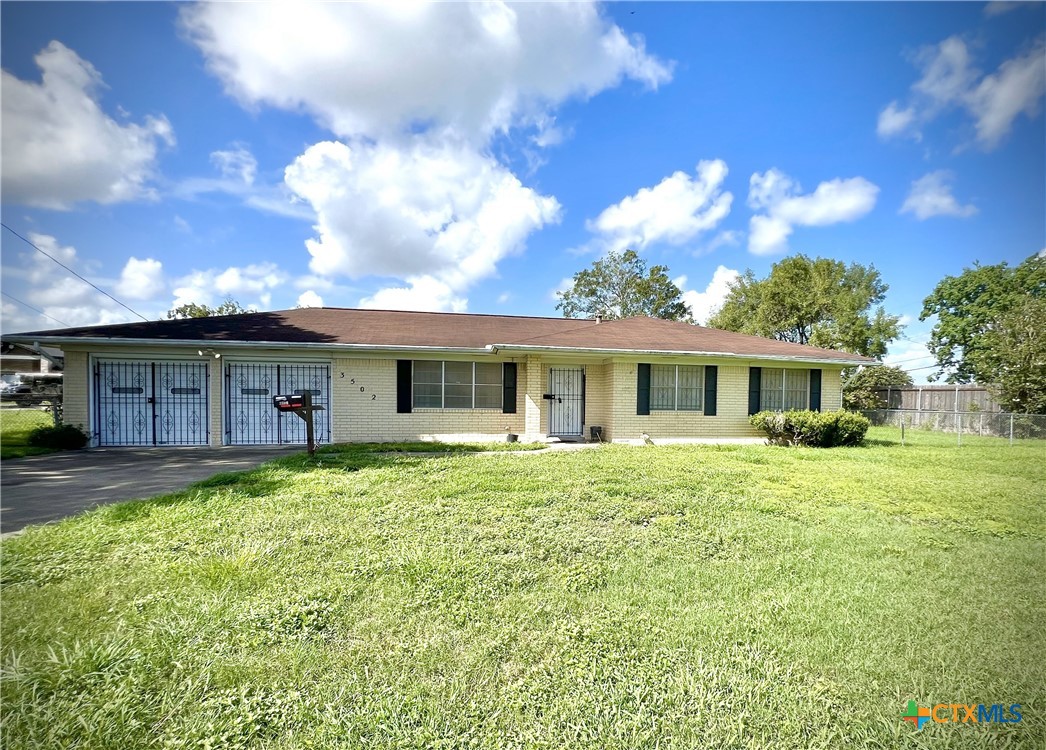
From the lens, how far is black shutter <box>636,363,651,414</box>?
40.6 ft

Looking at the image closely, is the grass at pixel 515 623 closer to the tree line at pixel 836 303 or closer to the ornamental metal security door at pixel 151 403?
the ornamental metal security door at pixel 151 403

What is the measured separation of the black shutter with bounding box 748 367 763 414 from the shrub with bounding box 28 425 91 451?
1770cm

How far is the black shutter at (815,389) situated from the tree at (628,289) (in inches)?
726

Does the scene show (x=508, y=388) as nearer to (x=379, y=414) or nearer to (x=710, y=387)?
(x=379, y=414)

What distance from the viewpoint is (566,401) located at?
1284cm

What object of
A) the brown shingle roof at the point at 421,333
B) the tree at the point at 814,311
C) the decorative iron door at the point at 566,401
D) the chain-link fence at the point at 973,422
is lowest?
the chain-link fence at the point at 973,422

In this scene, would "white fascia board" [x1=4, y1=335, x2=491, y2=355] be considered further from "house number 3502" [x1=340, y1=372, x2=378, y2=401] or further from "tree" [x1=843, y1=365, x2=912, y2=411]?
"tree" [x1=843, y1=365, x2=912, y2=411]

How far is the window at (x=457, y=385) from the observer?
1212 centimetres

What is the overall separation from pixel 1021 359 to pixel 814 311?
12431 millimetres

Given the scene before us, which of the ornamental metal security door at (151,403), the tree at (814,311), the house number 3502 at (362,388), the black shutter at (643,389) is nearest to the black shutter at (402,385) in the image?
the house number 3502 at (362,388)

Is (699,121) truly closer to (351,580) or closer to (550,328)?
(550,328)

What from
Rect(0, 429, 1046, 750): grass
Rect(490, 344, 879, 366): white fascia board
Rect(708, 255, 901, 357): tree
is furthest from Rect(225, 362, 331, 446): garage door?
Rect(708, 255, 901, 357): tree

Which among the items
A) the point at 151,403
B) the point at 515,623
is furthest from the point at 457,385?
the point at 515,623

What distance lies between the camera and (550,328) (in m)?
16.1
